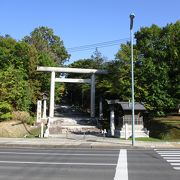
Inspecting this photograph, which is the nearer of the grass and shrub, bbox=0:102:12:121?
the grass

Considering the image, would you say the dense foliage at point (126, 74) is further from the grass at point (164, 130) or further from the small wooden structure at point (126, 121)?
the small wooden structure at point (126, 121)

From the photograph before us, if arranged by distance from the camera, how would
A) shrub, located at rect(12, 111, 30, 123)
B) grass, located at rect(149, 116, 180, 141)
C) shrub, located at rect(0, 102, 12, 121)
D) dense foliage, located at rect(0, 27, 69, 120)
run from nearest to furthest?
grass, located at rect(149, 116, 180, 141) → shrub, located at rect(0, 102, 12, 121) → shrub, located at rect(12, 111, 30, 123) → dense foliage, located at rect(0, 27, 69, 120)

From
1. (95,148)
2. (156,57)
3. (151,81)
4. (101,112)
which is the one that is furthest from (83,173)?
(101,112)

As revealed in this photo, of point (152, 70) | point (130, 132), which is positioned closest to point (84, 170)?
point (130, 132)

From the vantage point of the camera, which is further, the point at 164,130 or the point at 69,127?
the point at 69,127

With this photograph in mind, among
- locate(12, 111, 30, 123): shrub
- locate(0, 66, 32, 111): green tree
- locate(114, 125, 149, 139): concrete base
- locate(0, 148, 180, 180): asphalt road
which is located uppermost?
locate(0, 66, 32, 111): green tree

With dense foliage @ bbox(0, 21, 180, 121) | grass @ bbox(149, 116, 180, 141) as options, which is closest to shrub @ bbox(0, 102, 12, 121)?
dense foliage @ bbox(0, 21, 180, 121)

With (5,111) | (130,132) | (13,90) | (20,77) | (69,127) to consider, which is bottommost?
(130,132)

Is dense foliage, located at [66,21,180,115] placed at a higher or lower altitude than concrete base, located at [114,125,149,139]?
higher

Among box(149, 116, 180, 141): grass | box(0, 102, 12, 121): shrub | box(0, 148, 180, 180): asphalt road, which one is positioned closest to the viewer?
box(0, 148, 180, 180): asphalt road

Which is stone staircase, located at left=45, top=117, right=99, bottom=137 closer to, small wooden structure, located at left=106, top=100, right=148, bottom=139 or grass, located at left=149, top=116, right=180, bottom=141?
small wooden structure, located at left=106, top=100, right=148, bottom=139

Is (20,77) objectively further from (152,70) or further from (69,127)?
(152,70)

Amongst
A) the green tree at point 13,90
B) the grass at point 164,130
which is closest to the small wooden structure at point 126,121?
the grass at point 164,130

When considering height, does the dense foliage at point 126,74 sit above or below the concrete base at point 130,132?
above
